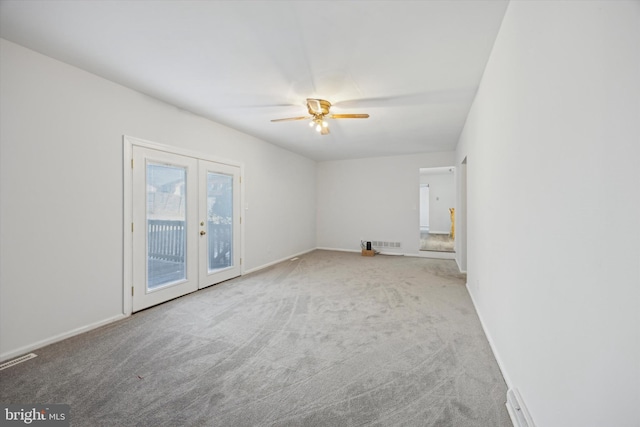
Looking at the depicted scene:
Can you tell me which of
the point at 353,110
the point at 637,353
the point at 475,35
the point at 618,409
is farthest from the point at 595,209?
the point at 353,110

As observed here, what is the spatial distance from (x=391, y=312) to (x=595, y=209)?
2.53 metres

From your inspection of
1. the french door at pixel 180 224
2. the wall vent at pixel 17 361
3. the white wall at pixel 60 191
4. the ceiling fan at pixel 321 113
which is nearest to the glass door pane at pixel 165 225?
the french door at pixel 180 224

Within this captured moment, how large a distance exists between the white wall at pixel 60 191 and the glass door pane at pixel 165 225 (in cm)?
37

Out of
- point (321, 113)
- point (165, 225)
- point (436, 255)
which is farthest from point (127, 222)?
point (436, 255)

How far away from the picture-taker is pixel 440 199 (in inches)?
420

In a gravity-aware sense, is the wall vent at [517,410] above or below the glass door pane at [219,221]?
below

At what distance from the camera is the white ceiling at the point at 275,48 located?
1.85 metres

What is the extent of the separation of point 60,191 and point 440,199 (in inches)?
436

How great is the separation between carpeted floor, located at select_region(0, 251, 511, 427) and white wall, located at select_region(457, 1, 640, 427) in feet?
1.65

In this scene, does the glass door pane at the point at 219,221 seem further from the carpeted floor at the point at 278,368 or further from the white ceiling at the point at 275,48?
the white ceiling at the point at 275,48

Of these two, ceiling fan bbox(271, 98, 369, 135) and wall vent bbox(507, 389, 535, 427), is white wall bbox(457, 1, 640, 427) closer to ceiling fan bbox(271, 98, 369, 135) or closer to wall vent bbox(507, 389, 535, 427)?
wall vent bbox(507, 389, 535, 427)

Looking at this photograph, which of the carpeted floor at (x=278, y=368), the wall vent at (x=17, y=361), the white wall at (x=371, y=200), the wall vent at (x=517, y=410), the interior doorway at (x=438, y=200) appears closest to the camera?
the wall vent at (x=517, y=410)

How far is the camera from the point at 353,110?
375cm

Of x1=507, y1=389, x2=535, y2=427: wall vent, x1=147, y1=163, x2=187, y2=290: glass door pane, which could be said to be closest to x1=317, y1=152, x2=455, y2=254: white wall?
x1=147, y1=163, x2=187, y2=290: glass door pane
